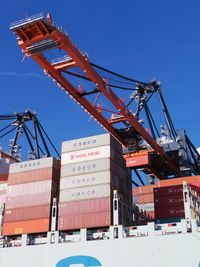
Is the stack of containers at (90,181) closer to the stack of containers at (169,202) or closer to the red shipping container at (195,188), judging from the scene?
the stack of containers at (169,202)

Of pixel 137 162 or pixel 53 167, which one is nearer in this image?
pixel 53 167

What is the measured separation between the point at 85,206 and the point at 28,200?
15.5 ft

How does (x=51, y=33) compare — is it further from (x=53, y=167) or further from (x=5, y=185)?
(x=5, y=185)

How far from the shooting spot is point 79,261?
24.9m

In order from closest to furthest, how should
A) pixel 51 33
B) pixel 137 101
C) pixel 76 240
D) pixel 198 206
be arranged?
pixel 51 33 → pixel 76 240 → pixel 198 206 → pixel 137 101

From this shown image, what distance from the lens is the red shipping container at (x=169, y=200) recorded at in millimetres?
28938

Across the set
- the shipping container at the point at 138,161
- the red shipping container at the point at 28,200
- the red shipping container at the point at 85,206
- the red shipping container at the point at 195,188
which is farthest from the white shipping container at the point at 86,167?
the shipping container at the point at 138,161

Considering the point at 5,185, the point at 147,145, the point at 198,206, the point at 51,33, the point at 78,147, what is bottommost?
the point at 198,206

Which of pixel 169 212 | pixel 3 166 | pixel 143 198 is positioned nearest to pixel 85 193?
pixel 169 212

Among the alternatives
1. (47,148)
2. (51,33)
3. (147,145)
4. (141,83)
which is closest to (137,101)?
(141,83)

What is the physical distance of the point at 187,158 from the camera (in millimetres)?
39375

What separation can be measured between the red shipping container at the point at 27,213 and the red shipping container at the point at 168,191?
8611 mm

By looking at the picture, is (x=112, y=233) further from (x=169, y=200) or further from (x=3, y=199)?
(x=3, y=199)

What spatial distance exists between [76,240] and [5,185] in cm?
930
